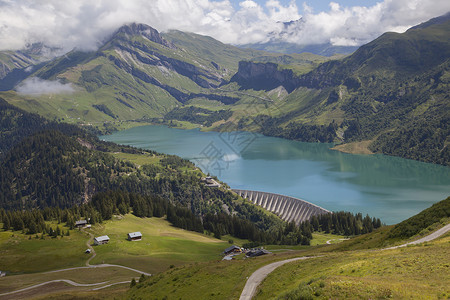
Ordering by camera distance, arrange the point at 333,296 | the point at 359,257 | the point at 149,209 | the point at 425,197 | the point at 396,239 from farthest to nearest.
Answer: the point at 425,197
the point at 149,209
the point at 396,239
the point at 359,257
the point at 333,296

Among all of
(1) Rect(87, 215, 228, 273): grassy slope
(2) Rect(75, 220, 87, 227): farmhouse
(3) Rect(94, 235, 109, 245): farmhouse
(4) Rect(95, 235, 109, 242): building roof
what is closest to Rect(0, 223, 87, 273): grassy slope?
(3) Rect(94, 235, 109, 245): farmhouse

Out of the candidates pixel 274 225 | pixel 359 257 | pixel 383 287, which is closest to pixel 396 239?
pixel 359 257

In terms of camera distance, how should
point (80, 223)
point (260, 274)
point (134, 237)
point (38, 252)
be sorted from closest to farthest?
point (260, 274), point (38, 252), point (134, 237), point (80, 223)

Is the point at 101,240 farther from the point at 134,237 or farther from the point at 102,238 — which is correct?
the point at 134,237

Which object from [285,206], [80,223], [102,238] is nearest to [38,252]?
[102,238]

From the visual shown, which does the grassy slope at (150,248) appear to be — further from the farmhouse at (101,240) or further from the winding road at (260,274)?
the winding road at (260,274)

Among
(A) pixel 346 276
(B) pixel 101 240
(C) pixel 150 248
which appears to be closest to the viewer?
(A) pixel 346 276

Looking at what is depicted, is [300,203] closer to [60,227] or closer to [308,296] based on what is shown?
[60,227]

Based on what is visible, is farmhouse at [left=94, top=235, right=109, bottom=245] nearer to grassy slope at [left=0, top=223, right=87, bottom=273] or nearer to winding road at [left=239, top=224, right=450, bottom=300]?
grassy slope at [left=0, top=223, right=87, bottom=273]

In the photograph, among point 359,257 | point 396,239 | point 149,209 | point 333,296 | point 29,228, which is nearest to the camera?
point 333,296
